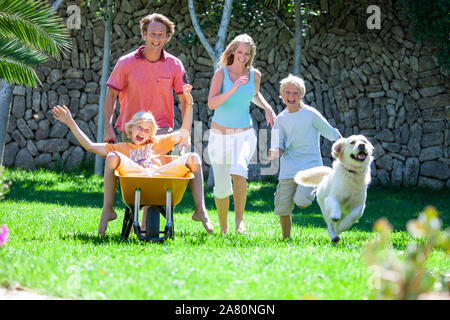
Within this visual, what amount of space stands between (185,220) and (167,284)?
4.59 m

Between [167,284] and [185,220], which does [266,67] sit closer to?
[185,220]

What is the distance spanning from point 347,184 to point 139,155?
1834mm

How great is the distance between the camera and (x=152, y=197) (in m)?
5.40

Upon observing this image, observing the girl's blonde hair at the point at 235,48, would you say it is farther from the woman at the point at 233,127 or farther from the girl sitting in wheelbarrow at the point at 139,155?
the girl sitting in wheelbarrow at the point at 139,155

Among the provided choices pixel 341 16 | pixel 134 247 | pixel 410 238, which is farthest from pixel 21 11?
pixel 341 16

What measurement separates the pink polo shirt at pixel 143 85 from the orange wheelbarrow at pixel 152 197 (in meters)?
0.88

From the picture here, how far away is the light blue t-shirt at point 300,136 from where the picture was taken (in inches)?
238

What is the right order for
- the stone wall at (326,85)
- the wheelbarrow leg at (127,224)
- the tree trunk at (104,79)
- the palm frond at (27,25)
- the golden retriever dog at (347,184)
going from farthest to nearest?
the stone wall at (326,85) < the tree trunk at (104,79) < the palm frond at (27,25) < the wheelbarrow leg at (127,224) < the golden retriever dog at (347,184)

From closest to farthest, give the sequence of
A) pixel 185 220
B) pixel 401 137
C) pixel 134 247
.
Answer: pixel 134 247, pixel 185 220, pixel 401 137

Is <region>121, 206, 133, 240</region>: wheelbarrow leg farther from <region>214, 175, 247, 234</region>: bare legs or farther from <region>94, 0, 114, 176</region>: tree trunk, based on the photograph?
<region>94, 0, 114, 176</region>: tree trunk

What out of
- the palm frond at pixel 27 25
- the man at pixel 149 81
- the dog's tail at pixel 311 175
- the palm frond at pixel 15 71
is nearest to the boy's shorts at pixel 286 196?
the dog's tail at pixel 311 175

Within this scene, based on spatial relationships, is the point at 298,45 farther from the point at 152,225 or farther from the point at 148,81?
the point at 152,225

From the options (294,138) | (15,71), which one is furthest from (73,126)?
(15,71)

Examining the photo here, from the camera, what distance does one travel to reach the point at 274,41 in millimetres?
13406
